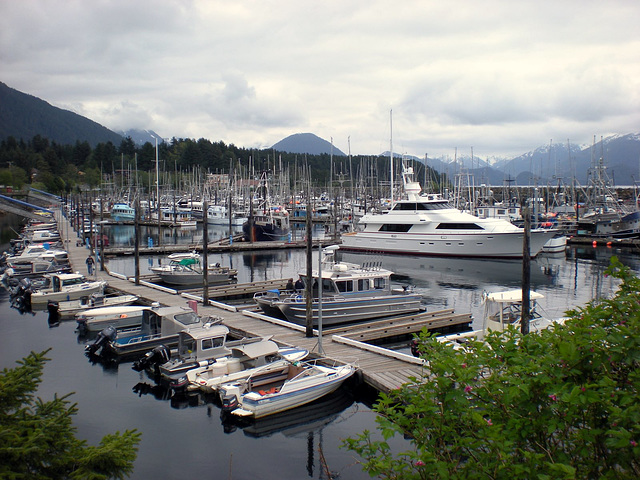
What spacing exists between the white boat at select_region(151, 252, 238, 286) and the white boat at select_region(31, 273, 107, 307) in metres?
5.71

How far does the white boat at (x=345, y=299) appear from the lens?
2317 cm

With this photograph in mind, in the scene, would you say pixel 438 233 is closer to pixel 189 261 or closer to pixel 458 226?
pixel 458 226

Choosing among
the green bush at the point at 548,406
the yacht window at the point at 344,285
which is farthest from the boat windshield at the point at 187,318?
the green bush at the point at 548,406

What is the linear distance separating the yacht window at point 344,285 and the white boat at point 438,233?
27.2 metres

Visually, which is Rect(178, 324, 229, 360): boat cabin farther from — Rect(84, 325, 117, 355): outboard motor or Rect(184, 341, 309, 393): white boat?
Rect(84, 325, 117, 355): outboard motor

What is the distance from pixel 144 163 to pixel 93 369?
5582 inches

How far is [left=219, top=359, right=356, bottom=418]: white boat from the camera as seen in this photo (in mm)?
13867

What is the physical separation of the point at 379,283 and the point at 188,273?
1541 cm

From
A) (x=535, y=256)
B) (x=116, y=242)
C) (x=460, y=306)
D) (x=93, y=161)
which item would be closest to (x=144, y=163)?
(x=93, y=161)

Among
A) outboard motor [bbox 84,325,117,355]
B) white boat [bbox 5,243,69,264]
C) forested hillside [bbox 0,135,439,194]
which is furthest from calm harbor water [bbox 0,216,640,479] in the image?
forested hillside [bbox 0,135,439,194]

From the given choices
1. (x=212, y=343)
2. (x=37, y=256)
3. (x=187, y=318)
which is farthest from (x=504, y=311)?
(x=37, y=256)

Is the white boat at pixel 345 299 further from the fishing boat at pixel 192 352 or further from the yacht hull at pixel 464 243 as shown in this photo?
the yacht hull at pixel 464 243

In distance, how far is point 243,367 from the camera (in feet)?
53.1

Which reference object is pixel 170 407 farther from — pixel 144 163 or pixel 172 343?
pixel 144 163
